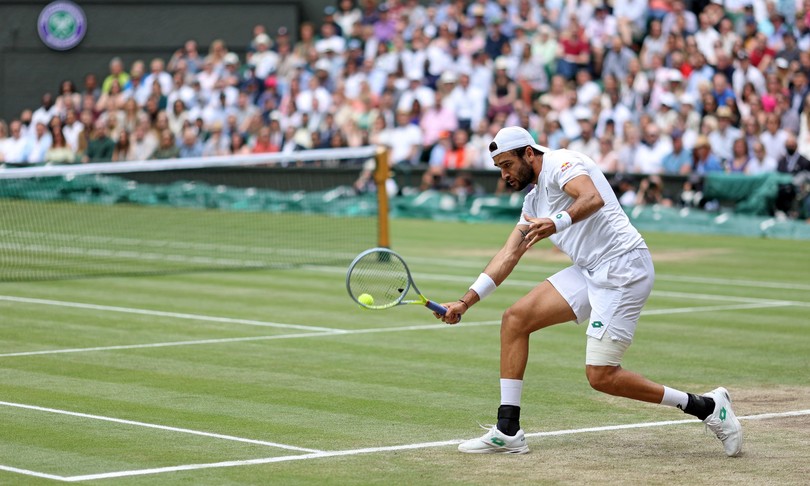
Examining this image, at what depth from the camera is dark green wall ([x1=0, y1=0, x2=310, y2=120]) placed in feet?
126

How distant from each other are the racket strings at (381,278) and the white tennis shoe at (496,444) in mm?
952

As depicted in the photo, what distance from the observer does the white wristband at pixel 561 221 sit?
26.2 feet

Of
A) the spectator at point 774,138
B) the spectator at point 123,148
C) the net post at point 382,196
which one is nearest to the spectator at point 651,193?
the spectator at point 774,138

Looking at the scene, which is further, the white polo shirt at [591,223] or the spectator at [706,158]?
the spectator at [706,158]

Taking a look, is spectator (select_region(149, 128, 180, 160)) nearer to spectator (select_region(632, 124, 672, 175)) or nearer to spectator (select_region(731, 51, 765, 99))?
spectator (select_region(632, 124, 672, 175))

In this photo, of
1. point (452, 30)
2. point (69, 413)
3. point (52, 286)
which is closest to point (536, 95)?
point (452, 30)

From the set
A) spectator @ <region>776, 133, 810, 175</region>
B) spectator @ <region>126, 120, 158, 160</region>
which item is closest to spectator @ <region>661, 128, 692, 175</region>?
spectator @ <region>776, 133, 810, 175</region>

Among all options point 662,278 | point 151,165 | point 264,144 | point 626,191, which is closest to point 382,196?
point 151,165

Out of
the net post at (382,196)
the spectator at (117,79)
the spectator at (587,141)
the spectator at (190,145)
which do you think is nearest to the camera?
the net post at (382,196)

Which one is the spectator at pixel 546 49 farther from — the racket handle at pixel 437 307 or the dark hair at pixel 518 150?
the racket handle at pixel 437 307

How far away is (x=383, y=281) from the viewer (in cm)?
1190

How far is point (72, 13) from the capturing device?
3884 centimetres

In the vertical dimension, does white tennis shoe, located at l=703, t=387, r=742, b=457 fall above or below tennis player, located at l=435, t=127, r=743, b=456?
below

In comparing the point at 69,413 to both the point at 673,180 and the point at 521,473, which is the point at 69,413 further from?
the point at 673,180
